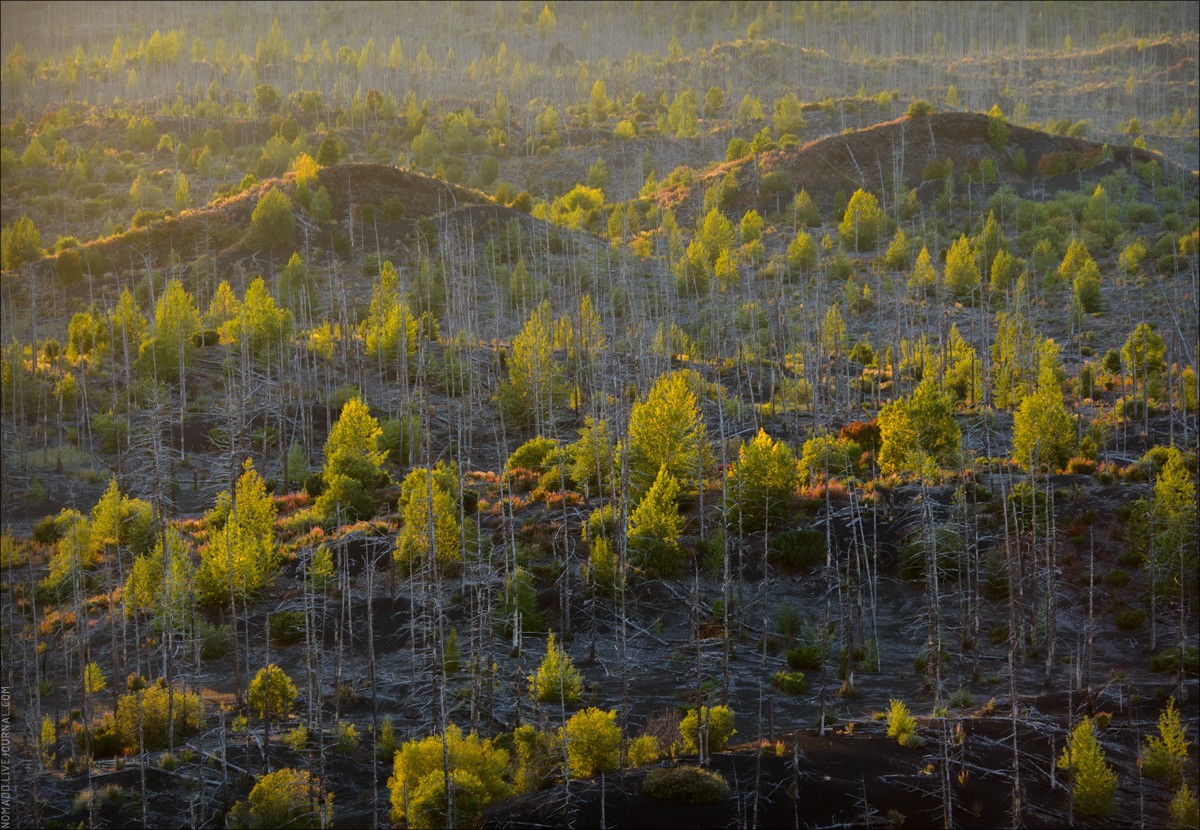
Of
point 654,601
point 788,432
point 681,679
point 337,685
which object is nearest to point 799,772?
point 681,679

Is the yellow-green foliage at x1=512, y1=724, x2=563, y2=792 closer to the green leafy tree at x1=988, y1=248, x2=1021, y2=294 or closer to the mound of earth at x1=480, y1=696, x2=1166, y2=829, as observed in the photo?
the mound of earth at x1=480, y1=696, x2=1166, y2=829

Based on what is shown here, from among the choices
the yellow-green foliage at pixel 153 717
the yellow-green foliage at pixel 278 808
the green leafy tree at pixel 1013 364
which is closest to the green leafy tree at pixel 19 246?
the green leafy tree at pixel 1013 364

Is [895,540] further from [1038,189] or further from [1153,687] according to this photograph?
[1038,189]

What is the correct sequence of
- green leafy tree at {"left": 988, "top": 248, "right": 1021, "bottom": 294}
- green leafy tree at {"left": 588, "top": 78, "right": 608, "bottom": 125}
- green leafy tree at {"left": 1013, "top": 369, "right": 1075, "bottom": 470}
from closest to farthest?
1. green leafy tree at {"left": 1013, "top": 369, "right": 1075, "bottom": 470}
2. green leafy tree at {"left": 988, "top": 248, "right": 1021, "bottom": 294}
3. green leafy tree at {"left": 588, "top": 78, "right": 608, "bottom": 125}

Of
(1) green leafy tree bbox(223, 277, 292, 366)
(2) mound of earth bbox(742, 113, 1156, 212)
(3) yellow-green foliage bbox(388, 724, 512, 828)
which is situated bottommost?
(3) yellow-green foliage bbox(388, 724, 512, 828)

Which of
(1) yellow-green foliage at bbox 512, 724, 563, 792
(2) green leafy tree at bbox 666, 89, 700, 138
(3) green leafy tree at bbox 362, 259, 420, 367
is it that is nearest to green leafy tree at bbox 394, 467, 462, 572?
(1) yellow-green foliage at bbox 512, 724, 563, 792

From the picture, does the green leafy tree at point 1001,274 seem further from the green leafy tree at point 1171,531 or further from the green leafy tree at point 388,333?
the green leafy tree at point 1171,531
